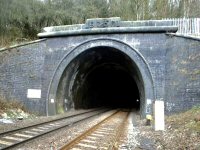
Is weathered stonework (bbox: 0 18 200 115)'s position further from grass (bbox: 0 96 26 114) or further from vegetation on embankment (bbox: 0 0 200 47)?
vegetation on embankment (bbox: 0 0 200 47)

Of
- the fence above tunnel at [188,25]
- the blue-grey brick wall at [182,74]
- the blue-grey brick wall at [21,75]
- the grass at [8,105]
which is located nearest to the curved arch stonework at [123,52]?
the blue-grey brick wall at [21,75]

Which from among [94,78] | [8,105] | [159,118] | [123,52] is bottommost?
[159,118]

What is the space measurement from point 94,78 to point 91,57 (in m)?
6.01

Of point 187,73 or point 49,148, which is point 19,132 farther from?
point 187,73

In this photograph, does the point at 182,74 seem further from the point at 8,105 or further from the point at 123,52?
the point at 8,105

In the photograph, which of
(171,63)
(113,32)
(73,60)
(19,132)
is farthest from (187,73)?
(19,132)

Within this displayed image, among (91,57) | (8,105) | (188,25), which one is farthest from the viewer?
(91,57)

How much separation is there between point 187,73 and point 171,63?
1216 millimetres

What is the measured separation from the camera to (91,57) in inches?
790

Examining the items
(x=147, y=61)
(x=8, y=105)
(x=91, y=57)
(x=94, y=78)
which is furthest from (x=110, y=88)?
(x=8, y=105)

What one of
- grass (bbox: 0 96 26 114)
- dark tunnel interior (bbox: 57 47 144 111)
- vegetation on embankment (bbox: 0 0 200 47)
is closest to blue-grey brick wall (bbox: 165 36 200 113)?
dark tunnel interior (bbox: 57 47 144 111)

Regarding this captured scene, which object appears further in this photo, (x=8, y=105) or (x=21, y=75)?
(x=21, y=75)

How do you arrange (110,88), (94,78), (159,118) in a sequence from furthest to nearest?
1. (110,88)
2. (94,78)
3. (159,118)

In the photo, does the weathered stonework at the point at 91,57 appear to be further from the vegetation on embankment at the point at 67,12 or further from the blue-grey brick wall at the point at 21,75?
the vegetation on embankment at the point at 67,12
